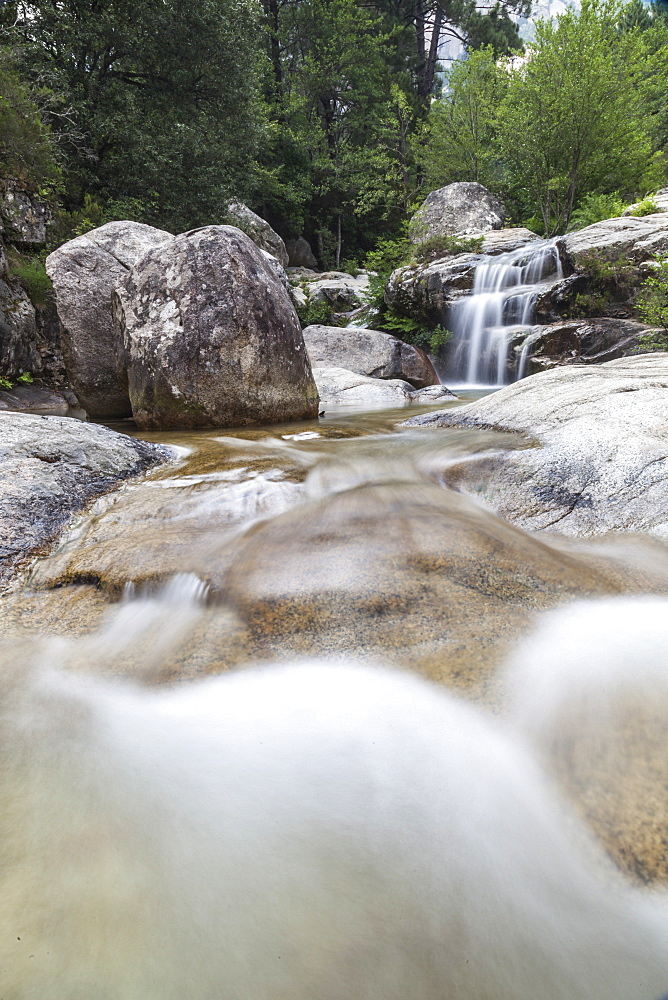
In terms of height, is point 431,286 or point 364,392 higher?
point 431,286

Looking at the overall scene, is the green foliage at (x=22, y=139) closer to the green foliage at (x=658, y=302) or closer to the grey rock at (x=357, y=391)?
the grey rock at (x=357, y=391)

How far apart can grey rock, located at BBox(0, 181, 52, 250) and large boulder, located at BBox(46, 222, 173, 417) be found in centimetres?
455

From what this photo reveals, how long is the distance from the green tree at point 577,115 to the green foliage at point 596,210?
3.23ft

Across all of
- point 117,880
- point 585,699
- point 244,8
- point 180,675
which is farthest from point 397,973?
point 244,8

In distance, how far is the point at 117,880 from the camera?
2.74 ft

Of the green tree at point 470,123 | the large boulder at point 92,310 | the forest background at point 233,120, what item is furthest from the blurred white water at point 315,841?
the green tree at point 470,123

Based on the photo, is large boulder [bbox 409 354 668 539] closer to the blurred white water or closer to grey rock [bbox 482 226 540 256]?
the blurred white water

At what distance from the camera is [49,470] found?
248 centimetres

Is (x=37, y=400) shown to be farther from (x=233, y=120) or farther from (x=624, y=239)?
(x=233, y=120)

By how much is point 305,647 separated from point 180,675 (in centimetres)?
37

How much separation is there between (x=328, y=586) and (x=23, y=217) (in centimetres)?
1035

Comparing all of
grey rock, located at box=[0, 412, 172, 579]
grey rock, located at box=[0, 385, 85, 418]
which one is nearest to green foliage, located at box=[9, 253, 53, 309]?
grey rock, located at box=[0, 385, 85, 418]

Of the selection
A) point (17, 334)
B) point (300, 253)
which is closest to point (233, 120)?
point (300, 253)

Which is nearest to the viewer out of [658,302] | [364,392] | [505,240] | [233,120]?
[658,302]
